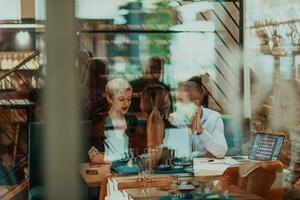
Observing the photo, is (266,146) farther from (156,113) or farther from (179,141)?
(156,113)

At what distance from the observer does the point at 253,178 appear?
101 inches

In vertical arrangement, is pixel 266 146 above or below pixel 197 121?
below

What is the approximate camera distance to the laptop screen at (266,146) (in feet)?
9.29

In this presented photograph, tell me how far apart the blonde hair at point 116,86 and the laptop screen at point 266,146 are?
0.71 metres

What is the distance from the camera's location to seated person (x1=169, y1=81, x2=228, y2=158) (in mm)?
3043

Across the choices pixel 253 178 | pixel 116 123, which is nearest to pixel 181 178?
pixel 253 178

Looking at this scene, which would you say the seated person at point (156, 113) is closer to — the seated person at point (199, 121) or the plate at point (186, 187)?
the seated person at point (199, 121)

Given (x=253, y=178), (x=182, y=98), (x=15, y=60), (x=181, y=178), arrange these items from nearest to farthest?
(x=181, y=178)
(x=253, y=178)
(x=15, y=60)
(x=182, y=98)

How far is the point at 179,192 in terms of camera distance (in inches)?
84.7

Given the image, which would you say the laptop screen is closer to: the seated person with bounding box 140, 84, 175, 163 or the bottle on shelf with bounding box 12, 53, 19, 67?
the seated person with bounding box 140, 84, 175, 163

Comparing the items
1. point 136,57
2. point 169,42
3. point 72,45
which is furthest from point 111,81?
point 72,45

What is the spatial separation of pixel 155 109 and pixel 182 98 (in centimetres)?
17

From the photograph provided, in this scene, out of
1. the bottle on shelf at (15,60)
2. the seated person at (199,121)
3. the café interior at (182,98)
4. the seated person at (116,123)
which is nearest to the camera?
the café interior at (182,98)

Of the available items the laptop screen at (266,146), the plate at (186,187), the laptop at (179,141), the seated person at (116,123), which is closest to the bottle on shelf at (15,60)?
the seated person at (116,123)
